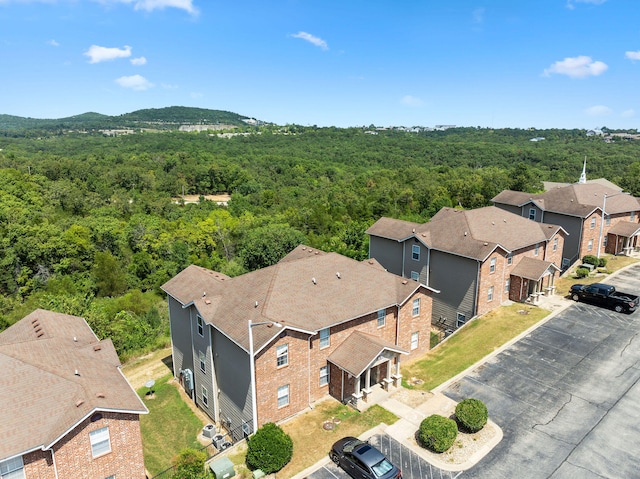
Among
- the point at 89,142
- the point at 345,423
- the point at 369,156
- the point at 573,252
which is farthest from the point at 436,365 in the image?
the point at 89,142

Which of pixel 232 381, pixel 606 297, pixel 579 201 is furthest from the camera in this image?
pixel 579 201

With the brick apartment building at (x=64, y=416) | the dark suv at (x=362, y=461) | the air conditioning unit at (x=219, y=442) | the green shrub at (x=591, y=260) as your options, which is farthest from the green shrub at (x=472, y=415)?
the green shrub at (x=591, y=260)

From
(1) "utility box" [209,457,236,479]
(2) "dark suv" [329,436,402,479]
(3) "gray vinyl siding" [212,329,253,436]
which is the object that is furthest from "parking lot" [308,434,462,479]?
(3) "gray vinyl siding" [212,329,253,436]

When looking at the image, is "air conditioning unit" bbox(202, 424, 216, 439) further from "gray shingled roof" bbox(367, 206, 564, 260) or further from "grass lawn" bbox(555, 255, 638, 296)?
"grass lawn" bbox(555, 255, 638, 296)

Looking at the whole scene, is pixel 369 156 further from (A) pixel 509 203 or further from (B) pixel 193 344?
(B) pixel 193 344

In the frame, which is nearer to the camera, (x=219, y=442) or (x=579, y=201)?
(x=219, y=442)

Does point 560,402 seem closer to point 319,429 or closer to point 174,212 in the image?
point 319,429

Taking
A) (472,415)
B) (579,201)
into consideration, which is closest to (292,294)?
(472,415)

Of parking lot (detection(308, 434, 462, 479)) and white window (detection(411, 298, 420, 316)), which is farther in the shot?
white window (detection(411, 298, 420, 316))
